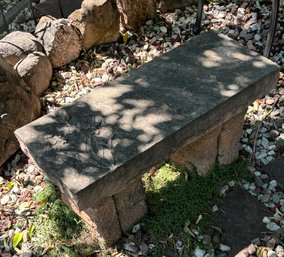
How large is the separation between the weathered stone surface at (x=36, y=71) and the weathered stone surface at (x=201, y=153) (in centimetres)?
148

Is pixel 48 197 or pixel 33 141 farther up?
pixel 33 141

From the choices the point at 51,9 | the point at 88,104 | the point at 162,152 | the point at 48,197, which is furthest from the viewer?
the point at 51,9

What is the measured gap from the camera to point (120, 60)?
473 centimetres

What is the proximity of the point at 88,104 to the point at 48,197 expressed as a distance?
92cm

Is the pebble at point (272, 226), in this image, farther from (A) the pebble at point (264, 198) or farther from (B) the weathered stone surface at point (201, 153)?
(B) the weathered stone surface at point (201, 153)

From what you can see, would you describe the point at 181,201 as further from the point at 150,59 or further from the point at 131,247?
the point at 150,59

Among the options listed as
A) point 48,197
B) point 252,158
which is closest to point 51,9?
point 48,197

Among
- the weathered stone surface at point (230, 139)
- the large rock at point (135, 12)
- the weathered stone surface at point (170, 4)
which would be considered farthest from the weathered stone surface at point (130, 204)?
the weathered stone surface at point (170, 4)

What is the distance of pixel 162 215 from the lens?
3.52 metres

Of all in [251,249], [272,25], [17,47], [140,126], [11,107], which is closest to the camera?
[140,126]

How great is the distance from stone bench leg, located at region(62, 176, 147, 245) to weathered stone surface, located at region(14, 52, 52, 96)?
4.51ft

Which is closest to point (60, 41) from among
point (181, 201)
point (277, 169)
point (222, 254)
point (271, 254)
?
point (181, 201)

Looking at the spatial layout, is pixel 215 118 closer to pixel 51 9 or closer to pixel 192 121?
pixel 192 121

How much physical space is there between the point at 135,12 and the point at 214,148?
1873 millimetres
